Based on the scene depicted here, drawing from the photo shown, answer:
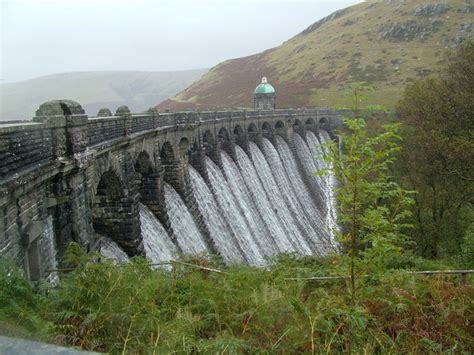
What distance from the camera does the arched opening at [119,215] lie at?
1641 centimetres

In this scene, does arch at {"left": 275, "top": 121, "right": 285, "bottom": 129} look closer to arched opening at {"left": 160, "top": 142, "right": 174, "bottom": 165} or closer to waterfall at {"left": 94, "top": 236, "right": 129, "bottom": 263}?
arched opening at {"left": 160, "top": 142, "right": 174, "bottom": 165}

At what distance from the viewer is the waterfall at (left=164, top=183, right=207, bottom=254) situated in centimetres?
2164

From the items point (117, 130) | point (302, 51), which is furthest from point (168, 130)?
point (302, 51)

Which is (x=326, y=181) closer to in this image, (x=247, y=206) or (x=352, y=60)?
(x=247, y=206)

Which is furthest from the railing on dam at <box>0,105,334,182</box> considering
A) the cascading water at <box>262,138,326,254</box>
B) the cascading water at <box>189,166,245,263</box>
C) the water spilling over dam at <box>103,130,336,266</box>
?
the cascading water at <box>262,138,326,254</box>

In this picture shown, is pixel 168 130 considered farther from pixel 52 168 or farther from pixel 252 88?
pixel 252 88

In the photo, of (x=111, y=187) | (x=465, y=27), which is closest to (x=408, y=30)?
(x=465, y=27)

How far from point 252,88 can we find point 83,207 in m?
95.1

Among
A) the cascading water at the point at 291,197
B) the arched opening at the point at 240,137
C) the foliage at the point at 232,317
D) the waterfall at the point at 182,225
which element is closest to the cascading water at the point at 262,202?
the arched opening at the point at 240,137

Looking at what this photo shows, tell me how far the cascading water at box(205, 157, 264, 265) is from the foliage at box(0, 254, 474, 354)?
1788 cm

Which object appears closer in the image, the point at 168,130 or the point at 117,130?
the point at 117,130

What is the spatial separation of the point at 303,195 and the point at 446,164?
2342cm

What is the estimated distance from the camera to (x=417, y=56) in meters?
109

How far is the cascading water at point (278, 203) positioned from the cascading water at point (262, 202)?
2.23ft
